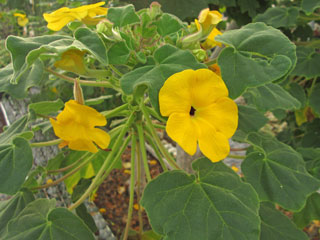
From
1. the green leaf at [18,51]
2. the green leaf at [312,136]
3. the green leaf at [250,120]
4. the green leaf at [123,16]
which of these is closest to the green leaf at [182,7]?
the green leaf at [250,120]

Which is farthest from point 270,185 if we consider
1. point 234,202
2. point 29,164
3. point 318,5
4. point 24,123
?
point 318,5

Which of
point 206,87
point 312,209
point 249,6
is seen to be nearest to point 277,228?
point 312,209

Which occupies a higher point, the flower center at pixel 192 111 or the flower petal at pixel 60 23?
the flower petal at pixel 60 23

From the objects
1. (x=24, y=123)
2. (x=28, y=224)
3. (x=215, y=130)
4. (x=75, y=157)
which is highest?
(x=215, y=130)

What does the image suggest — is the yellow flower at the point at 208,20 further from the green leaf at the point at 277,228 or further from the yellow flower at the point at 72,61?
the green leaf at the point at 277,228

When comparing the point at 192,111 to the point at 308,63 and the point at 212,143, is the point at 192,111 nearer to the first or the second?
the point at 212,143

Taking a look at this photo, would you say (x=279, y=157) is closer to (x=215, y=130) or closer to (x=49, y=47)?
(x=215, y=130)
